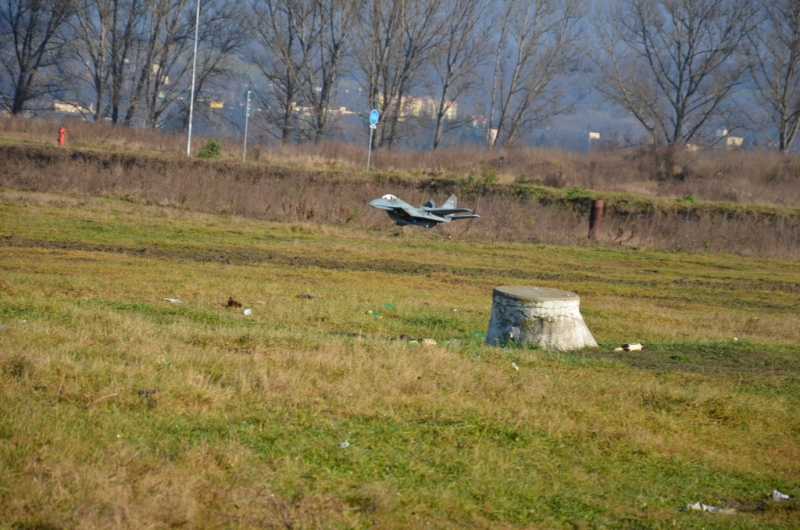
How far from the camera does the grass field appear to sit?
5031 mm

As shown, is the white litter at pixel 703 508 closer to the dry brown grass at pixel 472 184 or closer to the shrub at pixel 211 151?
the dry brown grass at pixel 472 184

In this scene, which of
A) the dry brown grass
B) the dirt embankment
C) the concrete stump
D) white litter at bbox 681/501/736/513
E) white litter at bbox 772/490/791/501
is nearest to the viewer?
white litter at bbox 681/501/736/513

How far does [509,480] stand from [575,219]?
2715cm

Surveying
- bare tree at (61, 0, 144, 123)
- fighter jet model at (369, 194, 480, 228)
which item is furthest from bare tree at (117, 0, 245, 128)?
fighter jet model at (369, 194, 480, 228)

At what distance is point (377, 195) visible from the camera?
3475cm

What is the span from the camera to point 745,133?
2200 inches

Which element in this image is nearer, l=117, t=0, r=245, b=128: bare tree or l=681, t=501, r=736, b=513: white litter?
l=681, t=501, r=736, b=513: white litter

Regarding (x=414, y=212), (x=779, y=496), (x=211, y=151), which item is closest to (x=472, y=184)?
(x=211, y=151)

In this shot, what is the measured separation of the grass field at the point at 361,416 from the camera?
5.03 metres

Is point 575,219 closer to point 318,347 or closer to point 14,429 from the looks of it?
point 318,347

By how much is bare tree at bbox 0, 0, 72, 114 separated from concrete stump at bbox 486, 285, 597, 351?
5402cm

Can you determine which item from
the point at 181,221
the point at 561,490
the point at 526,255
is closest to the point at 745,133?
the point at 526,255

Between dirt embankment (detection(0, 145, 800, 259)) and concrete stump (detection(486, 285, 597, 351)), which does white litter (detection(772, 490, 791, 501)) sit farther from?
dirt embankment (detection(0, 145, 800, 259))

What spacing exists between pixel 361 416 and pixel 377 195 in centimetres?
2827
